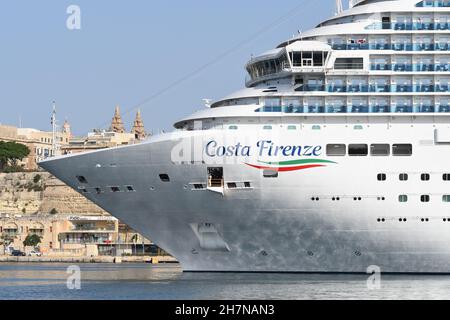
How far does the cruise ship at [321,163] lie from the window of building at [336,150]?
0.05 metres

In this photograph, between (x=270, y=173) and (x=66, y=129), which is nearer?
(x=270, y=173)

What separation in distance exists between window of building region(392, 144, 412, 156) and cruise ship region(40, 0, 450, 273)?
47mm

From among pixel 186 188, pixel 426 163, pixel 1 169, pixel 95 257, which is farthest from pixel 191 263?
pixel 1 169

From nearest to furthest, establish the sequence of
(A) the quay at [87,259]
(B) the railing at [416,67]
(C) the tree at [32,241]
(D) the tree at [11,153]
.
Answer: (B) the railing at [416,67] → (A) the quay at [87,259] → (C) the tree at [32,241] → (D) the tree at [11,153]

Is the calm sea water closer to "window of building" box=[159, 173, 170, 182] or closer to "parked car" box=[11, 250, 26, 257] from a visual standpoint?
"window of building" box=[159, 173, 170, 182]

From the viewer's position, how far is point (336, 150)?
36.2m

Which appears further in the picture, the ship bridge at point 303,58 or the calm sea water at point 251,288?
the ship bridge at point 303,58

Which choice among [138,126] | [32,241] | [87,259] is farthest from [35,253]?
[138,126]

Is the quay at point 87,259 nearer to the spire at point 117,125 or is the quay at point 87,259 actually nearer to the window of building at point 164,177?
the window of building at point 164,177

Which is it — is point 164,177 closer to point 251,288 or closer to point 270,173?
point 270,173

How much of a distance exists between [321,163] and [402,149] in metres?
2.78

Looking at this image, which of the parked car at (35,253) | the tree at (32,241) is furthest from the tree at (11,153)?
the parked car at (35,253)

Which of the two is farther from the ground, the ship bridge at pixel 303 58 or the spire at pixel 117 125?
the spire at pixel 117 125

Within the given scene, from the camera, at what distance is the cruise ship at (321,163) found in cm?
3603
